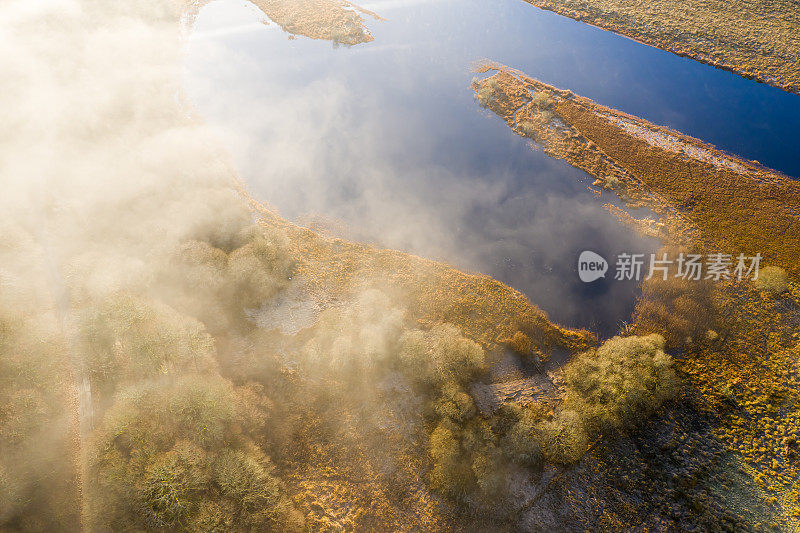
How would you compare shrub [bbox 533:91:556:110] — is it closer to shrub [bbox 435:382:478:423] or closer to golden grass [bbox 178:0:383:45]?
golden grass [bbox 178:0:383:45]

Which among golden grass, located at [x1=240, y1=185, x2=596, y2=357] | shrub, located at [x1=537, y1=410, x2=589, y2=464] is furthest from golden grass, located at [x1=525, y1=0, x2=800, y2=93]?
shrub, located at [x1=537, y1=410, x2=589, y2=464]

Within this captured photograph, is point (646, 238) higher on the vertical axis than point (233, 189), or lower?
higher

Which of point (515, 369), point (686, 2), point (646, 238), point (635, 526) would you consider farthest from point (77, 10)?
point (686, 2)

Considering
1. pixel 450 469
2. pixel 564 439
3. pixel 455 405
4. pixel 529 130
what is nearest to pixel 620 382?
pixel 564 439

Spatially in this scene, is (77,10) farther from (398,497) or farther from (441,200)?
(398,497)

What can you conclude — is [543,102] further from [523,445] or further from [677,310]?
[523,445]

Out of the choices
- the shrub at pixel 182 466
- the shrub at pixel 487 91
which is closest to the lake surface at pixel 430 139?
the shrub at pixel 487 91

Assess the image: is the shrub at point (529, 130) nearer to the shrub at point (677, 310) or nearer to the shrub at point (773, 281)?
the shrub at point (677, 310)

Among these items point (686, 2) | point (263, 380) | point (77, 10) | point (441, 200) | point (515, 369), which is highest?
point (686, 2)
